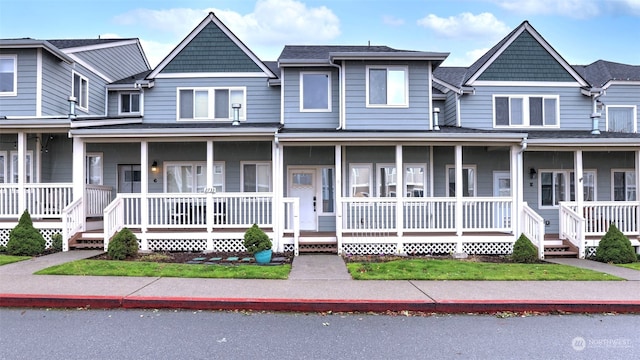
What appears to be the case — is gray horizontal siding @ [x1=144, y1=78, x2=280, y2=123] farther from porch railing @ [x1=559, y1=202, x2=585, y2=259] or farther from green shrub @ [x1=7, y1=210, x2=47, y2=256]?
porch railing @ [x1=559, y1=202, x2=585, y2=259]

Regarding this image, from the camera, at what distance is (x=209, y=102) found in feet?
48.0

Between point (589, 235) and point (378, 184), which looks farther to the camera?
point (378, 184)

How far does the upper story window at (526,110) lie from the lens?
590 inches

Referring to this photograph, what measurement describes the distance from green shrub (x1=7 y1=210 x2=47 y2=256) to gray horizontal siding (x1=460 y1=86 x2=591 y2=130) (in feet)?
44.1

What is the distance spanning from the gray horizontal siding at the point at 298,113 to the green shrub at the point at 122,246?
19.7 feet

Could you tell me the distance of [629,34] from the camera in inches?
825

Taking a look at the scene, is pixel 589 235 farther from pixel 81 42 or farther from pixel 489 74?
pixel 81 42

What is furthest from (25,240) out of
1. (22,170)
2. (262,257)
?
(262,257)

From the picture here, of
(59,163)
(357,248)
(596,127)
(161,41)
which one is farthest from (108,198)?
(596,127)

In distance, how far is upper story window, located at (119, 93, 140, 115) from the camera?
54.0 ft

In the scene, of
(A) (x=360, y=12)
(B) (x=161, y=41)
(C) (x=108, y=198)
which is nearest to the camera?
(C) (x=108, y=198)

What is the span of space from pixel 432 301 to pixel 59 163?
13.0m

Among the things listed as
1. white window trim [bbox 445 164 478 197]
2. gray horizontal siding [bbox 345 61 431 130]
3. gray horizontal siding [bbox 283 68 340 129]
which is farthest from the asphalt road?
gray horizontal siding [bbox 283 68 340 129]

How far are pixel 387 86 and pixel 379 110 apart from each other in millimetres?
832
